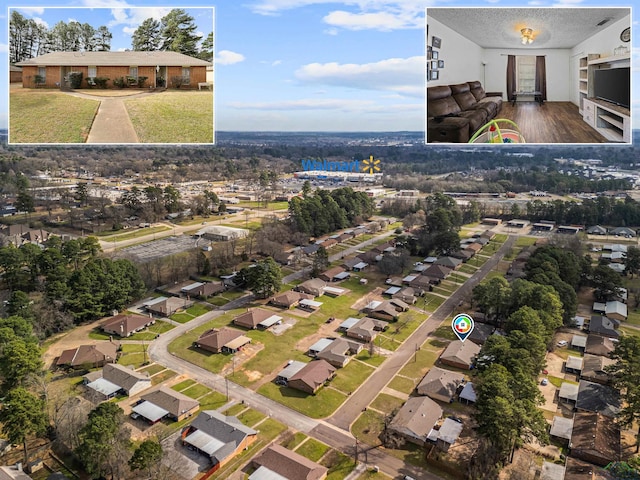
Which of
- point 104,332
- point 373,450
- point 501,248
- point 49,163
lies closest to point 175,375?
point 104,332

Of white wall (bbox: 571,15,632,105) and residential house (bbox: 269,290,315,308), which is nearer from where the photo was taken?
white wall (bbox: 571,15,632,105)

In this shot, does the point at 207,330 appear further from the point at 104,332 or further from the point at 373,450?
the point at 373,450

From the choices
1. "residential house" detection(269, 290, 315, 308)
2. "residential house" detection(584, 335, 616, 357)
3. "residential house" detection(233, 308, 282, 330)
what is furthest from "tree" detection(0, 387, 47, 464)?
"residential house" detection(584, 335, 616, 357)

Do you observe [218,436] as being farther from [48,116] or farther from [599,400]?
[599,400]

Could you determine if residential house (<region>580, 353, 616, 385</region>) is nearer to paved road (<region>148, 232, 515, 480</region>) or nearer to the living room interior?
paved road (<region>148, 232, 515, 480</region>)

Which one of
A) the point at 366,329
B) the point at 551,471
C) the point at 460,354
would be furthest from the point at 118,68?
the point at 551,471
